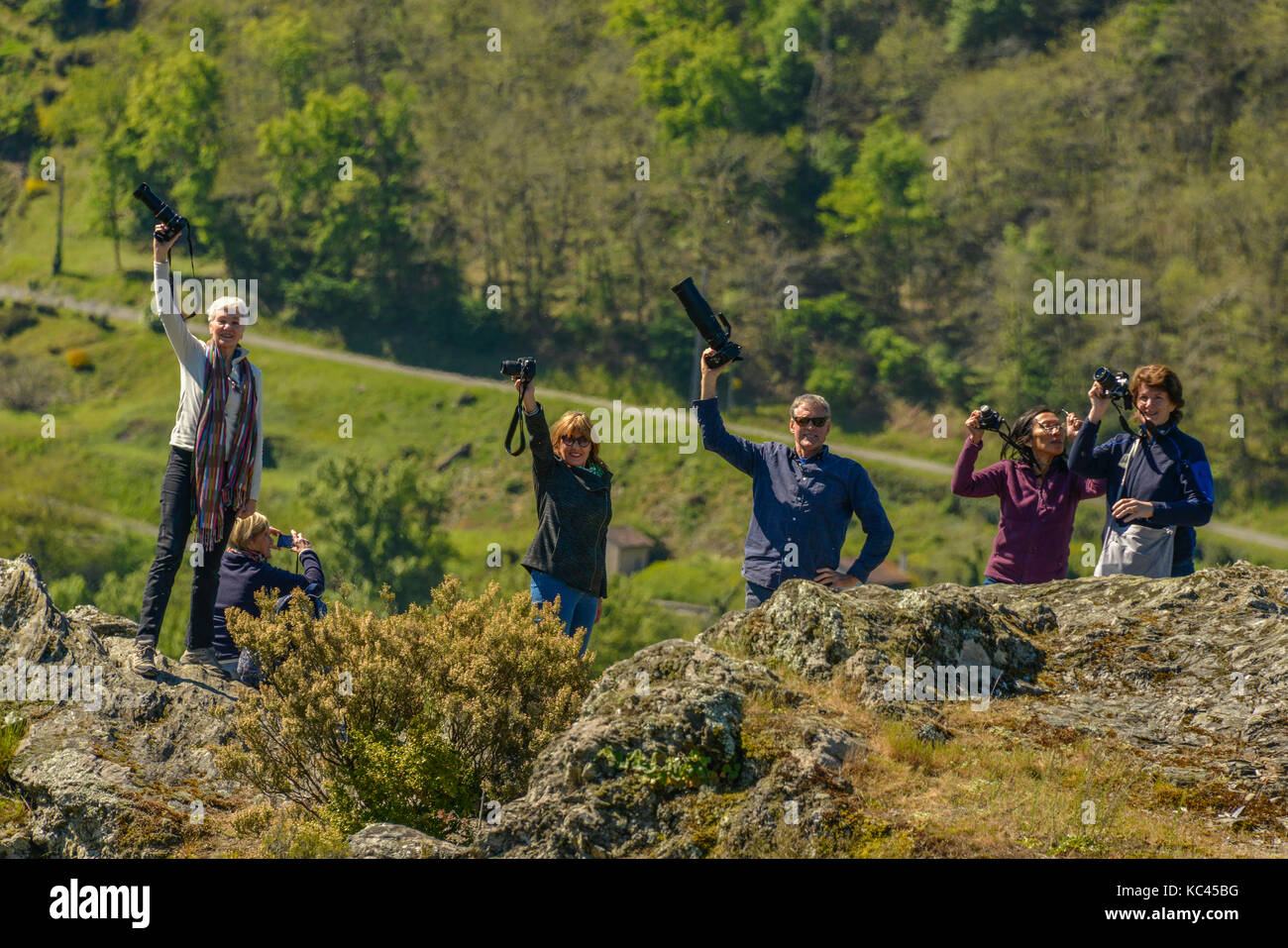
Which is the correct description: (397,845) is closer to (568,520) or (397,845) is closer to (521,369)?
(568,520)

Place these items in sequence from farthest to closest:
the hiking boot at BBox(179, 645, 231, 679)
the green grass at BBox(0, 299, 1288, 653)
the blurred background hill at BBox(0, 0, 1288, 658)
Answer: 1. the blurred background hill at BBox(0, 0, 1288, 658)
2. the green grass at BBox(0, 299, 1288, 653)
3. the hiking boot at BBox(179, 645, 231, 679)

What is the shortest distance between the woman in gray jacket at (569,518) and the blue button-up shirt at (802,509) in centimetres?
81

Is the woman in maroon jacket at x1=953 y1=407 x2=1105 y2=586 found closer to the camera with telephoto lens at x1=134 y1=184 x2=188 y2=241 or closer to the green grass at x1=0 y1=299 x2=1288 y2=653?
the camera with telephoto lens at x1=134 y1=184 x2=188 y2=241

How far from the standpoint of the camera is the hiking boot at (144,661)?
9758 millimetres

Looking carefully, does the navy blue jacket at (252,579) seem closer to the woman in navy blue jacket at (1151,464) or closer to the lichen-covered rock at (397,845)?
the lichen-covered rock at (397,845)

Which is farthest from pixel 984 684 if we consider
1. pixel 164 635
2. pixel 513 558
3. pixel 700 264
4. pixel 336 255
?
pixel 336 255

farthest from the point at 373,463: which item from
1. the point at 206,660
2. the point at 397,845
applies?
the point at 397,845

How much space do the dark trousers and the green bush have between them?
1.23m

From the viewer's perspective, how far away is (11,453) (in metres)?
80.4

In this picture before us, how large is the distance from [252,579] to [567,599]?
2.02 metres

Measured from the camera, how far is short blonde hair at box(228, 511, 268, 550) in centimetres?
993

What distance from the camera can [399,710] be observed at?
8266 millimetres

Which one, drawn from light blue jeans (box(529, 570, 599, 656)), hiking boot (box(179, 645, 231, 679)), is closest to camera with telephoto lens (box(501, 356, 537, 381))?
light blue jeans (box(529, 570, 599, 656))

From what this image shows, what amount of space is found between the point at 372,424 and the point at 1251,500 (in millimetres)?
43905
